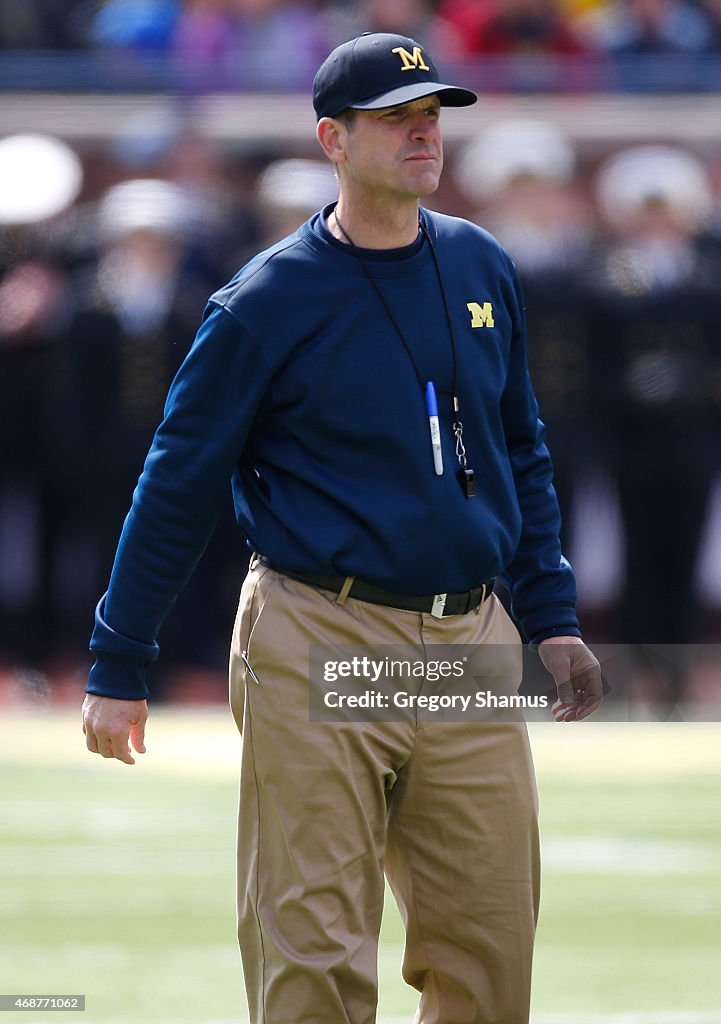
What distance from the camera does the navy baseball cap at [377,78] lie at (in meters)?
3.38

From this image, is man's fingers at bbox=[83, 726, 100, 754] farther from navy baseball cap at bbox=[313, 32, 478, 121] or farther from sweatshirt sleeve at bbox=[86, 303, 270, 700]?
navy baseball cap at bbox=[313, 32, 478, 121]

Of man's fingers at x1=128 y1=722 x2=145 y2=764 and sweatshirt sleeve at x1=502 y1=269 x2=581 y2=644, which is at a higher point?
sweatshirt sleeve at x1=502 y1=269 x2=581 y2=644

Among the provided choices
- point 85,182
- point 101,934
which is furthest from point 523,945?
point 85,182

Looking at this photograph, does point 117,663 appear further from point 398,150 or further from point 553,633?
point 398,150

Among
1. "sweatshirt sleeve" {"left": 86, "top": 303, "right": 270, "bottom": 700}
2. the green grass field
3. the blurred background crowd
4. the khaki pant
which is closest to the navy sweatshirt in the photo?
"sweatshirt sleeve" {"left": 86, "top": 303, "right": 270, "bottom": 700}

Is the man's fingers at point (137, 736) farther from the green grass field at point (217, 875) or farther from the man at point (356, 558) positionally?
the green grass field at point (217, 875)

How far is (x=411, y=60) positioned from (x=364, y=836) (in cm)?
134

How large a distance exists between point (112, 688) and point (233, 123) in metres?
7.17

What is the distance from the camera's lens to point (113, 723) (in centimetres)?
339

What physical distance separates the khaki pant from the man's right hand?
186mm

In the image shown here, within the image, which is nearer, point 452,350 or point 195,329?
point 452,350

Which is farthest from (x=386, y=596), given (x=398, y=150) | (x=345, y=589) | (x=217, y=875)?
(x=217, y=875)

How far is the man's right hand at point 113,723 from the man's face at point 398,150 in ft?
3.22

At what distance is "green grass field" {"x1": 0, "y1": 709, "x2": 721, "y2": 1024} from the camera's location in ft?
15.0
